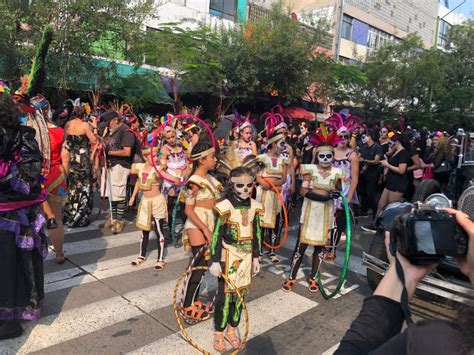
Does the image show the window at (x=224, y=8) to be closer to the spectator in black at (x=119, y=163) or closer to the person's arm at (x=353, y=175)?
the spectator in black at (x=119, y=163)

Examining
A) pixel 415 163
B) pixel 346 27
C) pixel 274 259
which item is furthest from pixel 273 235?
pixel 346 27

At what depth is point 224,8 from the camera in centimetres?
2312

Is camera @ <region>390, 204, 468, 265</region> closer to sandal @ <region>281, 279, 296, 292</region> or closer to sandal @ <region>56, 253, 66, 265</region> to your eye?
sandal @ <region>281, 279, 296, 292</region>

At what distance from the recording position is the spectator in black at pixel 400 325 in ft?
3.80

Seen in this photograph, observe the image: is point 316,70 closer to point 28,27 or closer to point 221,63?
point 221,63

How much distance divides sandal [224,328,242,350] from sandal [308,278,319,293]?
1.62m

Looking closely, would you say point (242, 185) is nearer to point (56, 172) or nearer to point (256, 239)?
point (256, 239)

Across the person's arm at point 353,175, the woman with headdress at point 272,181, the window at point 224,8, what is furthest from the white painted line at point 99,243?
the window at point 224,8

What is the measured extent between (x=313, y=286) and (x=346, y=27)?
Result: 3022 centimetres

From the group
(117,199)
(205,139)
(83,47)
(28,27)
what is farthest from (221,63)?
(205,139)

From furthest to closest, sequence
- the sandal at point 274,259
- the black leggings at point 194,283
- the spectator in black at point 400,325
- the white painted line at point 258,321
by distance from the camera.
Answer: the sandal at point 274,259, the black leggings at point 194,283, the white painted line at point 258,321, the spectator in black at point 400,325

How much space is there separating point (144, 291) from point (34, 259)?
144 centimetres

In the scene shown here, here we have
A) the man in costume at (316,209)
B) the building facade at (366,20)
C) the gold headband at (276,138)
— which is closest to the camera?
the man in costume at (316,209)

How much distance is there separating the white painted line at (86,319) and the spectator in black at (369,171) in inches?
241
